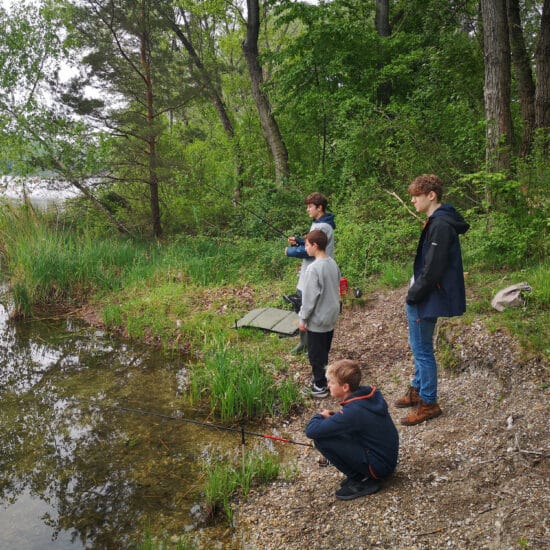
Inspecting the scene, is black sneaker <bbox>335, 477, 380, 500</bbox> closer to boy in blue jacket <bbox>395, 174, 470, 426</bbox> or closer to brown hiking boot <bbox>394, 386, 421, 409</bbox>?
boy in blue jacket <bbox>395, 174, 470, 426</bbox>

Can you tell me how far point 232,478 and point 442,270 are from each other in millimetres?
2279

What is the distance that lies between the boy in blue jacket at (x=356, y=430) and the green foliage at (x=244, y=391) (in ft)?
5.62

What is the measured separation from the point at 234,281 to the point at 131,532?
18.7 ft

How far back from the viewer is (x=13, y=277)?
8.94 m

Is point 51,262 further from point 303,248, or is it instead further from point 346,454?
point 346,454

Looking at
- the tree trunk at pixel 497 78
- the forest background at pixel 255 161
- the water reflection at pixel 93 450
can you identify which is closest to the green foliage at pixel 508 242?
A: the forest background at pixel 255 161

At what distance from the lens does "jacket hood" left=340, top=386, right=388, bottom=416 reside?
119 inches

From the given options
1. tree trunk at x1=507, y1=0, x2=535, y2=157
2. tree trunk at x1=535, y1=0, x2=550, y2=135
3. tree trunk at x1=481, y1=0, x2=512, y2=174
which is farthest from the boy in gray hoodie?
tree trunk at x1=507, y1=0, x2=535, y2=157

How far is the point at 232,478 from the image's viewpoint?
3750mm

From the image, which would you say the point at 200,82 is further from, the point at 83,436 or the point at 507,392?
the point at 507,392

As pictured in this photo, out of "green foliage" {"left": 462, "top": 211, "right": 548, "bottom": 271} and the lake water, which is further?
the lake water

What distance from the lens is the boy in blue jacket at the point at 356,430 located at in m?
3.03

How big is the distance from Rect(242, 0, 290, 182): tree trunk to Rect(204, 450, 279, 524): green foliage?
8716 mm

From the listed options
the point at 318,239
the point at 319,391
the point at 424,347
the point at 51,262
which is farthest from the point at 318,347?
the point at 51,262
